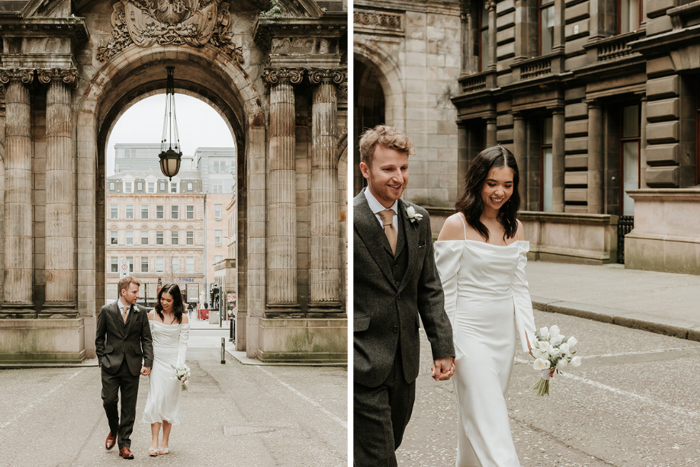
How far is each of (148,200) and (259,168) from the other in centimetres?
273

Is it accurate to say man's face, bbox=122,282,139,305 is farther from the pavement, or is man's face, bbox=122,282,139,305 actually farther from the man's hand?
the pavement

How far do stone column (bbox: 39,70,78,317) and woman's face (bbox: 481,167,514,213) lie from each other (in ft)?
12.0

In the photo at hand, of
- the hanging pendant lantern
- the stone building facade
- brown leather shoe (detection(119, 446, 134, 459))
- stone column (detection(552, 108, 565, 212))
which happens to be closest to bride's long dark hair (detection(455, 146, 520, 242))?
the stone building facade

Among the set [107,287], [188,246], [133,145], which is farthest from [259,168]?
[188,246]

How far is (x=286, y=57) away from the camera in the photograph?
5953mm

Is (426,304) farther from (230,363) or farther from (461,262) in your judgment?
(230,363)

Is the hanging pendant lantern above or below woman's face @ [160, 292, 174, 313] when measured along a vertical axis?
above

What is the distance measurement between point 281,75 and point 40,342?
2.57m

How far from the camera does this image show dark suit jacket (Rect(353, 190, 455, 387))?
3.45 m

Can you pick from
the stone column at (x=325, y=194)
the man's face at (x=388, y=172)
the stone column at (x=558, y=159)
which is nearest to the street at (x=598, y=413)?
the stone column at (x=325, y=194)

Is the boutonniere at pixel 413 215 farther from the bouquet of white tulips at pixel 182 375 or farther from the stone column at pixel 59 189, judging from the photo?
the stone column at pixel 59 189

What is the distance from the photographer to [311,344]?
5.30 meters

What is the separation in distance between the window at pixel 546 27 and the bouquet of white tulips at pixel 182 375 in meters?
13.0

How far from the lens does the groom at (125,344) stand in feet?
15.8
